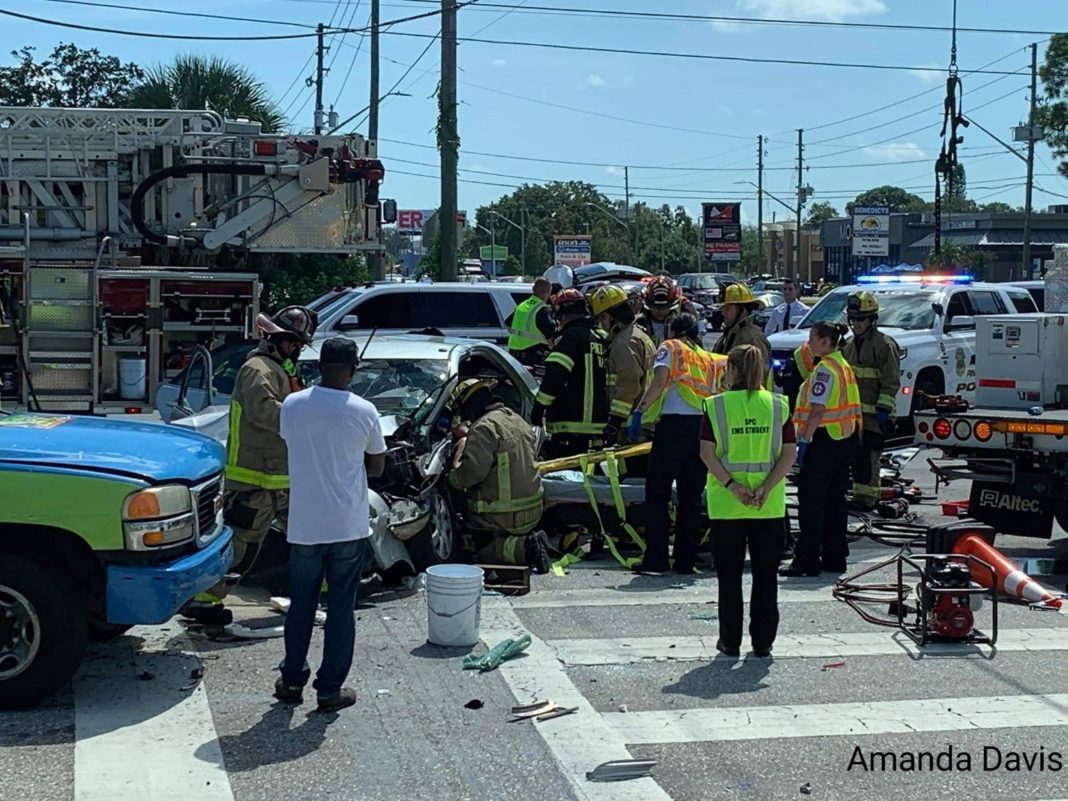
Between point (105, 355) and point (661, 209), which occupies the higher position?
point (661, 209)

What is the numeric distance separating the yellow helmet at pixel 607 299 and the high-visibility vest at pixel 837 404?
1995mm

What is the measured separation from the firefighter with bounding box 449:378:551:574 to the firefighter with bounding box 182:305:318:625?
1546mm

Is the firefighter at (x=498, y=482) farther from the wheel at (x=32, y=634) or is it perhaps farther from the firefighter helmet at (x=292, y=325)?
the wheel at (x=32, y=634)

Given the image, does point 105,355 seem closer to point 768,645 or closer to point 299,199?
point 299,199

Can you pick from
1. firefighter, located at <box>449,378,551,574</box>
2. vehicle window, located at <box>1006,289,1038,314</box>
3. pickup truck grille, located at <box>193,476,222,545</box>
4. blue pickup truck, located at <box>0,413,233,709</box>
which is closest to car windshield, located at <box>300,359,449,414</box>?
firefighter, located at <box>449,378,551,574</box>

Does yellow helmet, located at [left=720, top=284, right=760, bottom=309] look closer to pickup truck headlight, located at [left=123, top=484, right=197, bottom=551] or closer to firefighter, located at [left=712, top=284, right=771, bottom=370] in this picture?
firefighter, located at [left=712, top=284, right=771, bottom=370]

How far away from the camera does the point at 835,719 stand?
6.22 m

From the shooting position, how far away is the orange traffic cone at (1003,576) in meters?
8.40

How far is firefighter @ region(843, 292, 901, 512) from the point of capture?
11258mm

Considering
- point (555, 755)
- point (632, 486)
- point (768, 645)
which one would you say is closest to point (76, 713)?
point (555, 755)

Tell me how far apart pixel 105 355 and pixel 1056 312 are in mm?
8458

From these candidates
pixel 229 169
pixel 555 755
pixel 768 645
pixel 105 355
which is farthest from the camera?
pixel 229 169

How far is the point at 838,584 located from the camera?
890cm

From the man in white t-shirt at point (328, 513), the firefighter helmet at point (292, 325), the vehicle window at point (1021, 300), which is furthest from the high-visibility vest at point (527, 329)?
the vehicle window at point (1021, 300)
